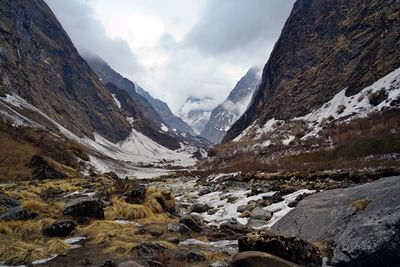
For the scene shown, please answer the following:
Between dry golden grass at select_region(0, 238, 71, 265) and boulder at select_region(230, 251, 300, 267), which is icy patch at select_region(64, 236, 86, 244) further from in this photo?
boulder at select_region(230, 251, 300, 267)

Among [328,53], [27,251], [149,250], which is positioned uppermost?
[328,53]

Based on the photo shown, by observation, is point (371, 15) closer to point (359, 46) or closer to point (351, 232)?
point (359, 46)

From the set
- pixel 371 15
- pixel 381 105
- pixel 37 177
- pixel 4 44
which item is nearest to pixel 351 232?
pixel 381 105

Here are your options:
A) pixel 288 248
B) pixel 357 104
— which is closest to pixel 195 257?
pixel 288 248

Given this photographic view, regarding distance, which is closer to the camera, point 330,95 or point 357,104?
point 357,104

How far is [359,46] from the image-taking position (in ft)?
330

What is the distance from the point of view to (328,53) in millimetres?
122188

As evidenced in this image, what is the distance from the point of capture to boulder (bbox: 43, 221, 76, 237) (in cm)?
1400

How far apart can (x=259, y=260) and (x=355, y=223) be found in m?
3.28

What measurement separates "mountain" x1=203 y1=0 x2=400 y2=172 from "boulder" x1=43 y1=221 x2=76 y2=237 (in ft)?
61.8

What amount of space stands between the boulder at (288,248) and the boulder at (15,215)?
10.6 m

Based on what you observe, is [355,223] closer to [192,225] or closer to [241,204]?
[192,225]

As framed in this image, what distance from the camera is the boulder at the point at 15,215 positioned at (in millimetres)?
15164

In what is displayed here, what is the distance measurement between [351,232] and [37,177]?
206ft
